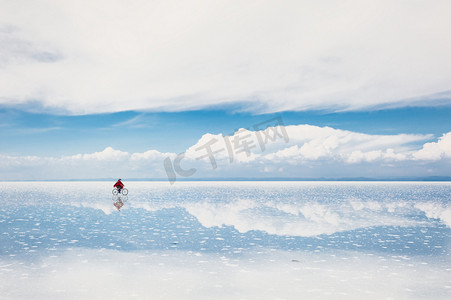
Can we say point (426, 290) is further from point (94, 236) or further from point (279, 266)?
point (94, 236)

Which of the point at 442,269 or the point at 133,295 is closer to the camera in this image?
the point at 133,295

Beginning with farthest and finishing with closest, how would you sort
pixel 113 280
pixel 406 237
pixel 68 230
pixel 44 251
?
1. pixel 68 230
2. pixel 406 237
3. pixel 44 251
4. pixel 113 280

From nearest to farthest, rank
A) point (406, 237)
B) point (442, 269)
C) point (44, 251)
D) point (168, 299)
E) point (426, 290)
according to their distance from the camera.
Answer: point (168, 299) < point (426, 290) < point (442, 269) < point (44, 251) < point (406, 237)

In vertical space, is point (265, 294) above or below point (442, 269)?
above

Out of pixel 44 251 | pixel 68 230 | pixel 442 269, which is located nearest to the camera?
pixel 442 269

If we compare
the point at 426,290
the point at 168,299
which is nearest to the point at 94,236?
the point at 168,299

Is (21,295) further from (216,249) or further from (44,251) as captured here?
(216,249)

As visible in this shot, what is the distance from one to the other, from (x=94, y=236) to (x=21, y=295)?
12.6m

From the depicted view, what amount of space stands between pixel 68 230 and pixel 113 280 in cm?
1557

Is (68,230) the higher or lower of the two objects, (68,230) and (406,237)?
A: the higher

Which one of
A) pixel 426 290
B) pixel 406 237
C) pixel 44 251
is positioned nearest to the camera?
pixel 426 290

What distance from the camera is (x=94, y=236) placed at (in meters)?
24.4

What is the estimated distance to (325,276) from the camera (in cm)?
1465

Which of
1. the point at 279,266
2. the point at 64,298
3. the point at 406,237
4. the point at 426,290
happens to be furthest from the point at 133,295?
the point at 406,237
